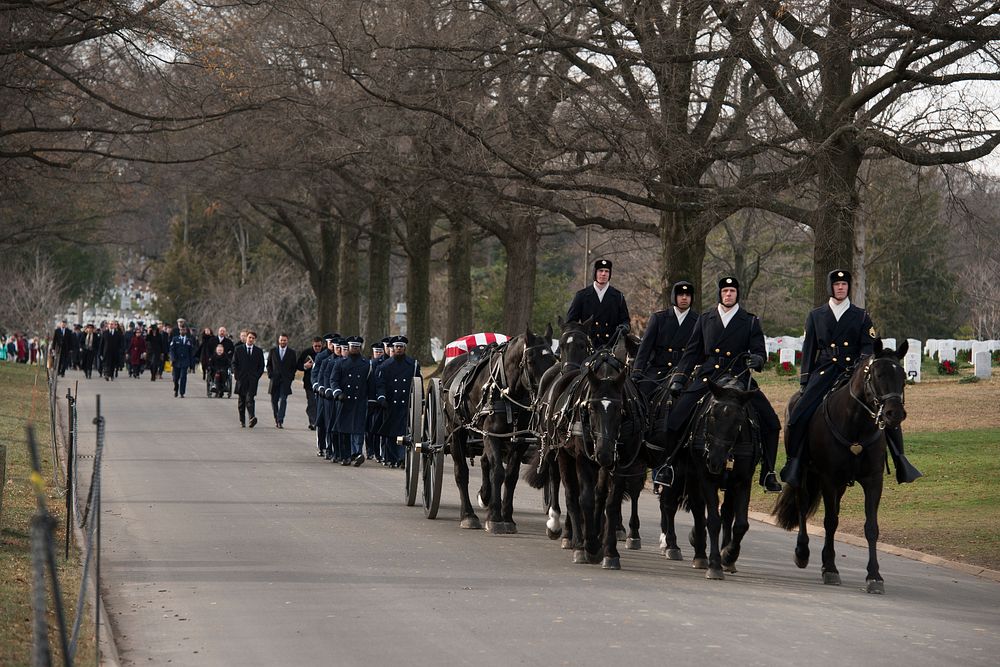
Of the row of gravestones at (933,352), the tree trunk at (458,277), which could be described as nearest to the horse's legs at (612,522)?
the row of gravestones at (933,352)

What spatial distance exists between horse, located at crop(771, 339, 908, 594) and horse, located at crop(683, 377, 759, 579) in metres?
0.54

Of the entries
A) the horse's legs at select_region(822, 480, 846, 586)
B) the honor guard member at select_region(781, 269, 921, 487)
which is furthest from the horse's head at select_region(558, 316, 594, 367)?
the horse's legs at select_region(822, 480, 846, 586)

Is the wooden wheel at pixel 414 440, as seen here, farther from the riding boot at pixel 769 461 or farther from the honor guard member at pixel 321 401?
the honor guard member at pixel 321 401

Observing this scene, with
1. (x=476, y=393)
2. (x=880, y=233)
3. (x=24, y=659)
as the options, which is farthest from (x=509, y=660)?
(x=880, y=233)

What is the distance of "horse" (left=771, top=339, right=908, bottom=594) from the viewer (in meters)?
11.0

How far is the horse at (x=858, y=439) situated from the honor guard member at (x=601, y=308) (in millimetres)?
2975

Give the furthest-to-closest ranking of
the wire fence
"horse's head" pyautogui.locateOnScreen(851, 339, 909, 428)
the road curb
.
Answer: the road curb, "horse's head" pyautogui.locateOnScreen(851, 339, 909, 428), the wire fence

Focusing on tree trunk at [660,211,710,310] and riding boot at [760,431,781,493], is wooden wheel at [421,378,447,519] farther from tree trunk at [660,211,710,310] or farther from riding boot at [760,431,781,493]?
tree trunk at [660,211,710,310]

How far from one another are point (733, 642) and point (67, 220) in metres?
46.9

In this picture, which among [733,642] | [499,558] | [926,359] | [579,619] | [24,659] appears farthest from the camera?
[926,359]

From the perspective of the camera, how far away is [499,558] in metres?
12.5

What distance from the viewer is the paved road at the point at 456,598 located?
28.0ft

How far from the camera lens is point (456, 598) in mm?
10281

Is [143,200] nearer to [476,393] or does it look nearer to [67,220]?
[67,220]
